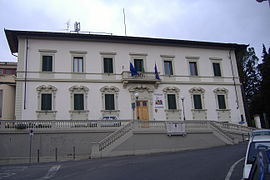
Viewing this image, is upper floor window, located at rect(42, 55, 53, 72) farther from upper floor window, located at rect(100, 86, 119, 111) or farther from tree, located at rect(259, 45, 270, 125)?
tree, located at rect(259, 45, 270, 125)

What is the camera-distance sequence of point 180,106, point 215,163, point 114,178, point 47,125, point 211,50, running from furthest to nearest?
point 211,50, point 180,106, point 47,125, point 215,163, point 114,178

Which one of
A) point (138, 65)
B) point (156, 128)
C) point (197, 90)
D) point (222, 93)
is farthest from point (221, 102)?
point (156, 128)

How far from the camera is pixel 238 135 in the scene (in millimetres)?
24828

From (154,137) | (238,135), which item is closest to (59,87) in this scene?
(154,137)

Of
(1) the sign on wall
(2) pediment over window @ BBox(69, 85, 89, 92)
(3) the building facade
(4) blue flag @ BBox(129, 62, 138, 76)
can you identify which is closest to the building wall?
(3) the building facade

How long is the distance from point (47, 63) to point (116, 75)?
22.3 feet

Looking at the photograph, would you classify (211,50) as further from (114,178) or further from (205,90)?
(114,178)

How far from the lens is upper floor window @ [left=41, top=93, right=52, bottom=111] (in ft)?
78.7

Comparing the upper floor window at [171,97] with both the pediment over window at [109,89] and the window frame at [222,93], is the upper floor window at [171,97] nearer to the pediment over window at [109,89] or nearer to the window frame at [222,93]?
the window frame at [222,93]

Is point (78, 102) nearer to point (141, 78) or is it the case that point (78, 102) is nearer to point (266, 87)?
point (141, 78)

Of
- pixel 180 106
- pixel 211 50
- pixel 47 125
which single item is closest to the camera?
pixel 47 125

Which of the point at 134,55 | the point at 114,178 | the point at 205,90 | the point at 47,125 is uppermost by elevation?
the point at 134,55

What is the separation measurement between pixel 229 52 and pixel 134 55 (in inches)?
471

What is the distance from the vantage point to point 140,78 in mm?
26516
